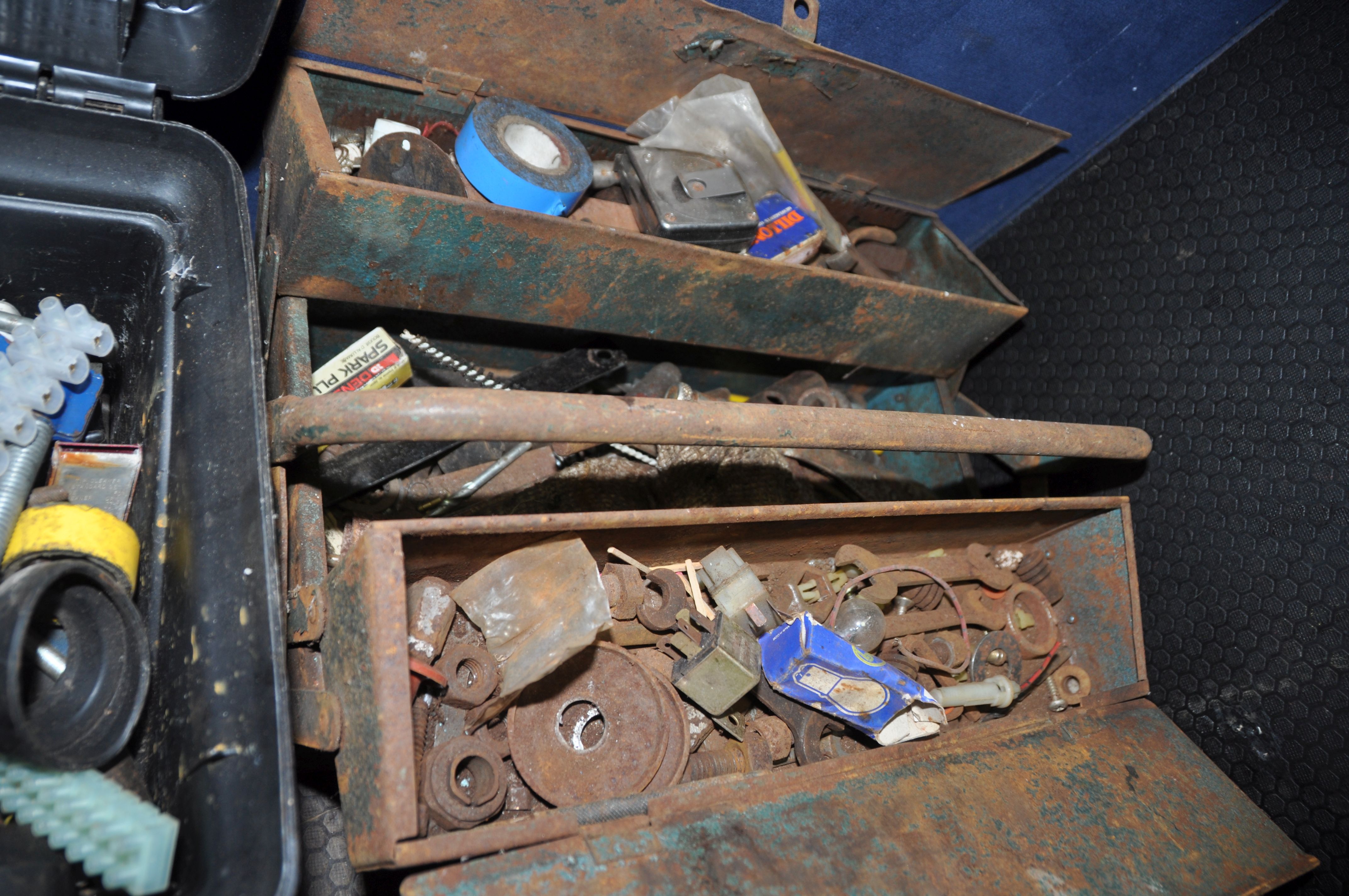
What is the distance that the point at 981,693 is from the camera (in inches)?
50.1

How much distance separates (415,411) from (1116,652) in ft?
4.48

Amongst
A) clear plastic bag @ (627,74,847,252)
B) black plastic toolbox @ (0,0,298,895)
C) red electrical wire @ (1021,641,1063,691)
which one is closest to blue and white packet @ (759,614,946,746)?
red electrical wire @ (1021,641,1063,691)

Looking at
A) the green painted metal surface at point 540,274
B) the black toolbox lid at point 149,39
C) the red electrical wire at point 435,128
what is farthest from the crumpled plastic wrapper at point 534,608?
the red electrical wire at point 435,128

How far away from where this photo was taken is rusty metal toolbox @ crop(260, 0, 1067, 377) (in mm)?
1197

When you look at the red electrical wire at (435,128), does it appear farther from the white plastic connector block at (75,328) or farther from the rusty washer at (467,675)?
the rusty washer at (467,675)

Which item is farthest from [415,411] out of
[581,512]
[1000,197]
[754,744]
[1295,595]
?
[1000,197]

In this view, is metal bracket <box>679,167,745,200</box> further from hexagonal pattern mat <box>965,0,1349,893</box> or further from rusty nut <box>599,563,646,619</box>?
hexagonal pattern mat <box>965,0,1349,893</box>

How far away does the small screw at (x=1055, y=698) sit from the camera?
140 cm

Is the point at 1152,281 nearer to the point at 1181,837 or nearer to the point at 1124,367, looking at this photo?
the point at 1124,367

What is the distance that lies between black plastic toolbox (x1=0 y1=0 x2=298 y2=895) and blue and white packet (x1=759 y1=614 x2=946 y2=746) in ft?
2.18

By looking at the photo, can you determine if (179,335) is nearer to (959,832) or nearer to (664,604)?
(664,604)

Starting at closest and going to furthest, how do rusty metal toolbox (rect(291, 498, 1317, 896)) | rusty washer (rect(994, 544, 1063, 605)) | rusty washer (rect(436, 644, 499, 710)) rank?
rusty metal toolbox (rect(291, 498, 1317, 896)), rusty washer (rect(436, 644, 499, 710)), rusty washer (rect(994, 544, 1063, 605))

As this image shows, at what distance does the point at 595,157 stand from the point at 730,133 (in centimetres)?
30

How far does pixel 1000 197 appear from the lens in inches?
83.5
